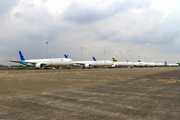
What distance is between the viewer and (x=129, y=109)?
5672mm

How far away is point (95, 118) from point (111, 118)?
0.50 meters

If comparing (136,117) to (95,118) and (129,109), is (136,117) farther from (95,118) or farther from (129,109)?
(95,118)

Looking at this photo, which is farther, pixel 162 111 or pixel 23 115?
pixel 162 111

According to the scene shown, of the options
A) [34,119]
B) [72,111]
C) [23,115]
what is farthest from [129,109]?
[23,115]

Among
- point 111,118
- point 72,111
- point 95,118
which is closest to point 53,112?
point 72,111

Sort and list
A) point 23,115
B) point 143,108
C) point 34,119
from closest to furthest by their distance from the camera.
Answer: point 34,119, point 23,115, point 143,108

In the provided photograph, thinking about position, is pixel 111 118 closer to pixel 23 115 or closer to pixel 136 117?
pixel 136 117

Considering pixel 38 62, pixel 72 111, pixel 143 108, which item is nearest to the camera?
pixel 72 111

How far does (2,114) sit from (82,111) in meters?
2.70

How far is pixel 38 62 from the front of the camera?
6188cm

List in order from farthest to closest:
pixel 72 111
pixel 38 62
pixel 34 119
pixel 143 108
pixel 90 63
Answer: pixel 90 63, pixel 38 62, pixel 143 108, pixel 72 111, pixel 34 119

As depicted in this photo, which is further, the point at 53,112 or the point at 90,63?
the point at 90,63

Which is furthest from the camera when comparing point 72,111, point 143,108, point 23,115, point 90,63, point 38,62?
point 90,63

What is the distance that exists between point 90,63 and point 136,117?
7461cm
